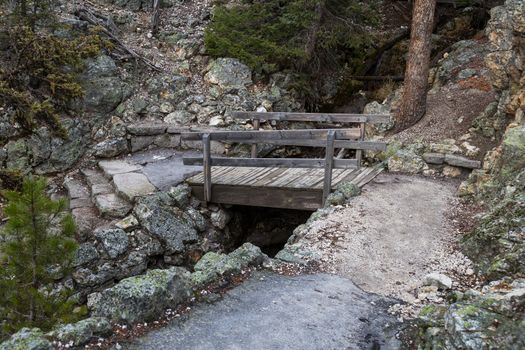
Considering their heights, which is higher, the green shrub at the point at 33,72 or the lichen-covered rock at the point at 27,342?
the green shrub at the point at 33,72

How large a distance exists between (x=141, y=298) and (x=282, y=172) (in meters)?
6.23

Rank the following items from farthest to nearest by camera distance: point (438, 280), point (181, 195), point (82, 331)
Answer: point (181, 195), point (438, 280), point (82, 331)

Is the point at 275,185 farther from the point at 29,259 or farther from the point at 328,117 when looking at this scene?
the point at 29,259

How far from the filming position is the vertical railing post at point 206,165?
348 inches

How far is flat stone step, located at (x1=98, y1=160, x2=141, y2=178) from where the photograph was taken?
10709 millimetres

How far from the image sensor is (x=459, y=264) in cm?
570

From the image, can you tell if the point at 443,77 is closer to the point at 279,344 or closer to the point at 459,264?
the point at 459,264

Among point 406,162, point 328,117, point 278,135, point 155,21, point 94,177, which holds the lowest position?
point 94,177

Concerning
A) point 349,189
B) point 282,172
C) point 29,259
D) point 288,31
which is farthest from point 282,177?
point 288,31

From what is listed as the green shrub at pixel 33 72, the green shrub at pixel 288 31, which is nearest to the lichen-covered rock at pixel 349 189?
the green shrub at pixel 33 72

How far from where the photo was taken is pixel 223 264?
523 centimetres

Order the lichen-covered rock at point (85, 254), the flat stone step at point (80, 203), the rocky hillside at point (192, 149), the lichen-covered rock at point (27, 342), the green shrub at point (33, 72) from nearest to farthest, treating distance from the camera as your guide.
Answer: the lichen-covered rock at point (27, 342) → the rocky hillside at point (192, 149) → the green shrub at point (33, 72) → the lichen-covered rock at point (85, 254) → the flat stone step at point (80, 203)

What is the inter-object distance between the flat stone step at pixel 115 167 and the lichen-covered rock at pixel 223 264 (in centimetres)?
594

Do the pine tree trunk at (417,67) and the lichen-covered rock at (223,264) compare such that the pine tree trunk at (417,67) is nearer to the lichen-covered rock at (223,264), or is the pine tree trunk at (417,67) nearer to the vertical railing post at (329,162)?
the vertical railing post at (329,162)
